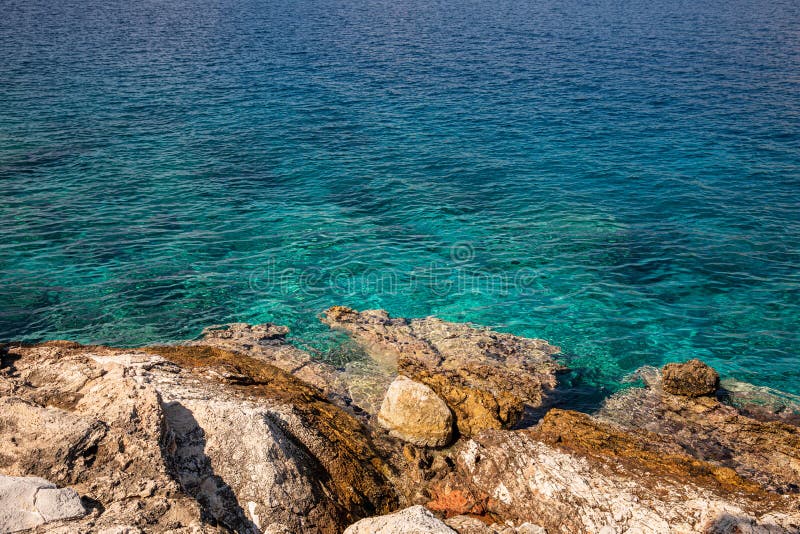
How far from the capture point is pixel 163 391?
1040 cm

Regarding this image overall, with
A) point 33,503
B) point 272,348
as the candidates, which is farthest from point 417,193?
point 33,503

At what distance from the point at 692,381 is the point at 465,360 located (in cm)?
598

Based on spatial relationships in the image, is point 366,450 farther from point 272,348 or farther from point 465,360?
point 272,348

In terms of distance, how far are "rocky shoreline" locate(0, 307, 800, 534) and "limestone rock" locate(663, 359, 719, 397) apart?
0.04 metres

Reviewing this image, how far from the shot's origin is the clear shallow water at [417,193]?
19.4 meters

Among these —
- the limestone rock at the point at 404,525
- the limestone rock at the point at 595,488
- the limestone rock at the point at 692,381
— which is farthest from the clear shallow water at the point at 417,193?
the limestone rock at the point at 404,525

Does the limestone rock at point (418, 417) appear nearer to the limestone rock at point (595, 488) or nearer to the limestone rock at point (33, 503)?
the limestone rock at point (595, 488)

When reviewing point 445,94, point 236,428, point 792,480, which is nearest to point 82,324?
point 236,428

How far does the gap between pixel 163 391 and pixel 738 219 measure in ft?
82.0

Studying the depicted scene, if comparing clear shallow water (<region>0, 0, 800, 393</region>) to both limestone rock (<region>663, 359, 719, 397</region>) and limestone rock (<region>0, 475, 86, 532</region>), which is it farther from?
limestone rock (<region>0, 475, 86, 532</region>)

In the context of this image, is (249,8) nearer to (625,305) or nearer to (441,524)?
(625,305)

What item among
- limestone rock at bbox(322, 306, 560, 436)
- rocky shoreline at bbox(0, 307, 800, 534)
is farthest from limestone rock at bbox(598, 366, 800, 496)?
limestone rock at bbox(322, 306, 560, 436)

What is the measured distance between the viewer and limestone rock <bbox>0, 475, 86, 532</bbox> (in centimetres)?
674

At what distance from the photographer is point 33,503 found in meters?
6.98
